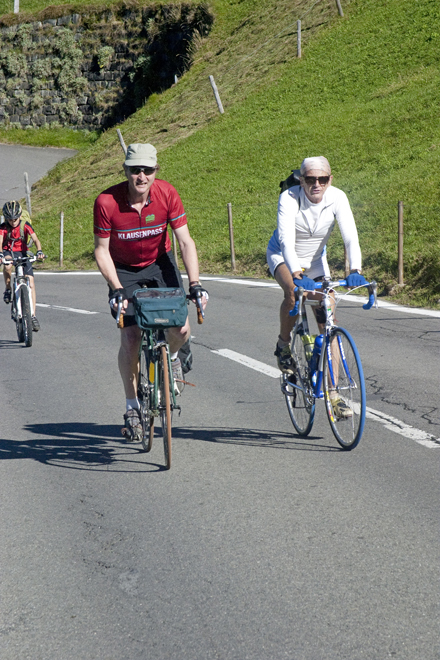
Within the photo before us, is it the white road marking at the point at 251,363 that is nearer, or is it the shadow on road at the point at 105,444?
the shadow on road at the point at 105,444

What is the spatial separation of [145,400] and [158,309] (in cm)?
76

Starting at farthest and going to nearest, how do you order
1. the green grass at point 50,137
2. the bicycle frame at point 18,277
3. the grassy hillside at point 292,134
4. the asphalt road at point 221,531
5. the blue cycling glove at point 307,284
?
the green grass at point 50,137, the grassy hillside at point 292,134, the bicycle frame at point 18,277, the blue cycling glove at point 307,284, the asphalt road at point 221,531

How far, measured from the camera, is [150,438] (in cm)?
595

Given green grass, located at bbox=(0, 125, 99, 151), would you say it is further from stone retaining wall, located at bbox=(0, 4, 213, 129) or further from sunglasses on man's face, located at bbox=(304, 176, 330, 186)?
sunglasses on man's face, located at bbox=(304, 176, 330, 186)

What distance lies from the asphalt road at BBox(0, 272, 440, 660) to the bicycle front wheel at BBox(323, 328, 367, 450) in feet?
0.52

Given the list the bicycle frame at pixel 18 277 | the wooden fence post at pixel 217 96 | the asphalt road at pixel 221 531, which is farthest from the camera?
the wooden fence post at pixel 217 96

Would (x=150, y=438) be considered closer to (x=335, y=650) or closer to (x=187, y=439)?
(x=187, y=439)

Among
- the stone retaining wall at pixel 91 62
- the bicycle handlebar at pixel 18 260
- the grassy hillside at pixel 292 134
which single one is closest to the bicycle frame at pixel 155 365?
the bicycle handlebar at pixel 18 260

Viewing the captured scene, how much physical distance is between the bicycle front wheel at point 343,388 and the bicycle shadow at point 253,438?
20 centimetres

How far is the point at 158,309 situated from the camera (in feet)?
17.9

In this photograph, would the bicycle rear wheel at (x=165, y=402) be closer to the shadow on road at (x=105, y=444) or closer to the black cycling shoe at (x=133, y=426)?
the shadow on road at (x=105, y=444)

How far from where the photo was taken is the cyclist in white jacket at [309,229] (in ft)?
19.0

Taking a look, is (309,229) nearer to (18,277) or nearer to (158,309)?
(158,309)

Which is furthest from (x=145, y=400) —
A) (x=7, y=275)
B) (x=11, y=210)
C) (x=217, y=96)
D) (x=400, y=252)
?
(x=217, y=96)
